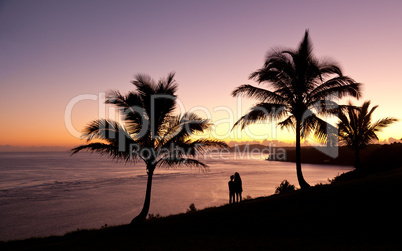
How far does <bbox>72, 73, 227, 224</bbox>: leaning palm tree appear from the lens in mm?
11750

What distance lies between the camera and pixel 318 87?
542 inches

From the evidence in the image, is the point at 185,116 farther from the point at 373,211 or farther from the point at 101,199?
the point at 101,199

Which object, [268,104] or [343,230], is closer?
[343,230]

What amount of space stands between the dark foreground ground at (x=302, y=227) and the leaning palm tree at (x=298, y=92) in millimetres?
4924

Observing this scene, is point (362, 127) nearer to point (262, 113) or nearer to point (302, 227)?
point (262, 113)

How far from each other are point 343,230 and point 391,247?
1.31 m

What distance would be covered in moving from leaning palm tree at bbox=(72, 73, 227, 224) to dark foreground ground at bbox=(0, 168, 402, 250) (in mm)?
3511

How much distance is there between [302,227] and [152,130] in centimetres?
788

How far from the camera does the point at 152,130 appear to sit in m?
12.1

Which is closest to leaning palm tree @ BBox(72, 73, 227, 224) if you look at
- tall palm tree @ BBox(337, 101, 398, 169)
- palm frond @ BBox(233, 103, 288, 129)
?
palm frond @ BBox(233, 103, 288, 129)

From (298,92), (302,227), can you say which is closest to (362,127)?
(298,92)

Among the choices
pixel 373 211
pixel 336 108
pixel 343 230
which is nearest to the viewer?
pixel 343 230

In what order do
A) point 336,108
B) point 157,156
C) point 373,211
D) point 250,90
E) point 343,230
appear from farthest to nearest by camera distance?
point 250,90 → point 336,108 → point 157,156 → point 373,211 → point 343,230

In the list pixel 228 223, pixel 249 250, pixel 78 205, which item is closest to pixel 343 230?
pixel 249 250
